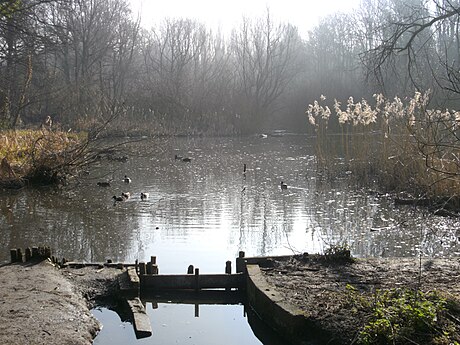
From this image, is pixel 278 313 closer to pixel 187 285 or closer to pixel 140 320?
pixel 140 320

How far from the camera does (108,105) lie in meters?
30.0

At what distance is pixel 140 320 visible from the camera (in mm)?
5336

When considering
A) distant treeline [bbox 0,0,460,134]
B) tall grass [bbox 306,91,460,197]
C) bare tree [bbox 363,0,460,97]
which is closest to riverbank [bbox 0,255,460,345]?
bare tree [bbox 363,0,460,97]

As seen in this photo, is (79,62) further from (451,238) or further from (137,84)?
(451,238)

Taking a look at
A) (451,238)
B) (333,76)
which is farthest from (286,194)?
(333,76)

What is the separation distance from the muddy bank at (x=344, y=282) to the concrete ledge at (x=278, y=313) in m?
0.08

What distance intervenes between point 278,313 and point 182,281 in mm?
1529

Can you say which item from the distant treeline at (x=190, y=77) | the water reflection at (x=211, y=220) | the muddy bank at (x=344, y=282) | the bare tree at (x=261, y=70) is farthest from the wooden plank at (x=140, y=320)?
the bare tree at (x=261, y=70)

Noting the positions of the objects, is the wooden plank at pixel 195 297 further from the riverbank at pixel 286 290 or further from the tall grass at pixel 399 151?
the tall grass at pixel 399 151

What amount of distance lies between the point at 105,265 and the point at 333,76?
34.8m

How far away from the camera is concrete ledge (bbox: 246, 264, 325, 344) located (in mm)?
4816

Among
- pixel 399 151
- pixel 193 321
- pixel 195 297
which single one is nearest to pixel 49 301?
pixel 193 321

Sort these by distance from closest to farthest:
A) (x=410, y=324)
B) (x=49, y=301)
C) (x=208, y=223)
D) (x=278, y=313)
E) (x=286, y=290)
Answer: (x=410, y=324) → (x=278, y=313) → (x=49, y=301) → (x=286, y=290) → (x=208, y=223)

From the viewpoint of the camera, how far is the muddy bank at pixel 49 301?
4.56 metres
